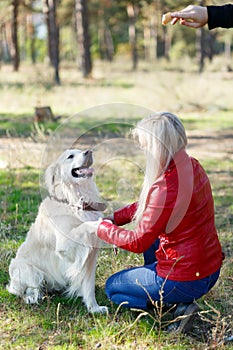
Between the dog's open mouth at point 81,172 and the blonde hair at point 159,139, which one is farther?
the dog's open mouth at point 81,172

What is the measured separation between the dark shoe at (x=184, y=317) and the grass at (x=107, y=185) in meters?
0.06

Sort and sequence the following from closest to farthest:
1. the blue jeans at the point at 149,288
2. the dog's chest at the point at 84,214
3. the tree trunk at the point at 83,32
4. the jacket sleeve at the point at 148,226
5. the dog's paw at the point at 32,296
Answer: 1. the jacket sleeve at the point at 148,226
2. the blue jeans at the point at 149,288
3. the dog's chest at the point at 84,214
4. the dog's paw at the point at 32,296
5. the tree trunk at the point at 83,32

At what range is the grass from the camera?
333cm

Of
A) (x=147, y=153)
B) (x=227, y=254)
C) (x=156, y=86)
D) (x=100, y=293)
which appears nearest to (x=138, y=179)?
(x=227, y=254)

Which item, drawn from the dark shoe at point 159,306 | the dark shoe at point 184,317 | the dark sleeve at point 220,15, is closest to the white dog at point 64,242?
the dark shoe at point 159,306

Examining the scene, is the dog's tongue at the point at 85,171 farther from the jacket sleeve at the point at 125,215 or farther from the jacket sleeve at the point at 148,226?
the jacket sleeve at the point at 148,226

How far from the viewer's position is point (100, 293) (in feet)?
13.2

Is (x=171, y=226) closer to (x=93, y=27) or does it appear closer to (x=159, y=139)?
(x=159, y=139)

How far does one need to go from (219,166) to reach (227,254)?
13.5 ft

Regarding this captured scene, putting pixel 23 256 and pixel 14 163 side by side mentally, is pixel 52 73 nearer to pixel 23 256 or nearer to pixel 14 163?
pixel 14 163

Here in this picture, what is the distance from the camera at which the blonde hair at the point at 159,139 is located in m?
3.06

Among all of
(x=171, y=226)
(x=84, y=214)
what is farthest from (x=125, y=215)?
(x=171, y=226)

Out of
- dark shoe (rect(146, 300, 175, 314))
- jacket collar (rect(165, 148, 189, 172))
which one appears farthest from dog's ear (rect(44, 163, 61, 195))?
dark shoe (rect(146, 300, 175, 314))

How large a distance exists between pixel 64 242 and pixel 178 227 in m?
0.95
